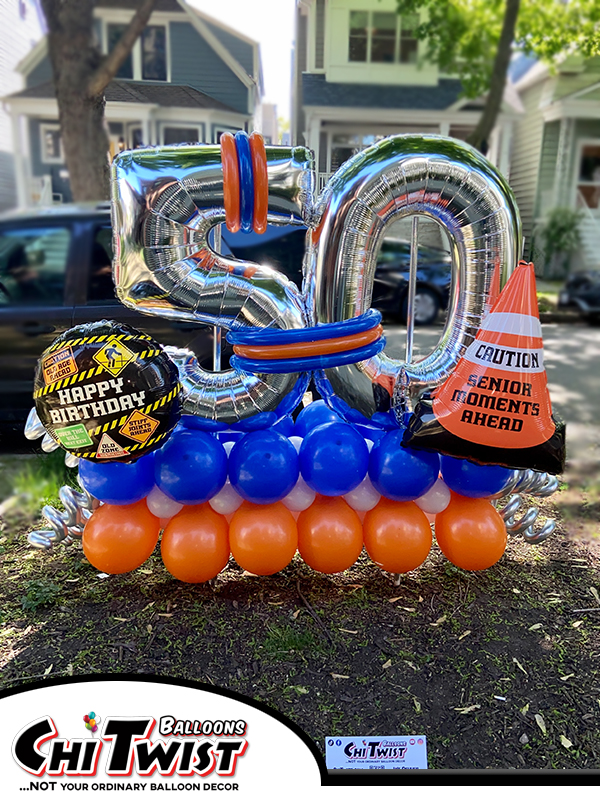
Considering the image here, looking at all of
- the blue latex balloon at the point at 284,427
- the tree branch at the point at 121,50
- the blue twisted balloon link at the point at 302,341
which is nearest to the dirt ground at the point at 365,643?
the blue latex balloon at the point at 284,427

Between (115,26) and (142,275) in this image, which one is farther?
(115,26)

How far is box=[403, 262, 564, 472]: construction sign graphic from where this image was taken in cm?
204

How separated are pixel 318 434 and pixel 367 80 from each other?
1376 mm

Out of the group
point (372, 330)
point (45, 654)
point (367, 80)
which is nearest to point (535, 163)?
point (367, 80)

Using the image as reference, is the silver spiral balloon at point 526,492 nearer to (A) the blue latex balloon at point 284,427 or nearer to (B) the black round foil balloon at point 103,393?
(A) the blue latex balloon at point 284,427

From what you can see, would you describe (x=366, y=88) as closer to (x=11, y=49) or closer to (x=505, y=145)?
(x=505, y=145)

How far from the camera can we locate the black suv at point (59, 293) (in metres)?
3.32

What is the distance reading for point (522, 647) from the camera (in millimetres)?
2295

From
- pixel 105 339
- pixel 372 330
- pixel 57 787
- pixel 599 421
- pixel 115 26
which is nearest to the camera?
pixel 57 787

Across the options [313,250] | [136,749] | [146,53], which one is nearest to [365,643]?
[136,749]

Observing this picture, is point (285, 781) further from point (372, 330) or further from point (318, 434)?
point (372, 330)

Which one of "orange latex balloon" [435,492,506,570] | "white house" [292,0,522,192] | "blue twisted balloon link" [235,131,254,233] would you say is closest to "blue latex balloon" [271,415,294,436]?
"orange latex balloon" [435,492,506,570]

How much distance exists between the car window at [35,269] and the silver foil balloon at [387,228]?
1768 mm

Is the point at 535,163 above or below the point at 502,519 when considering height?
above
